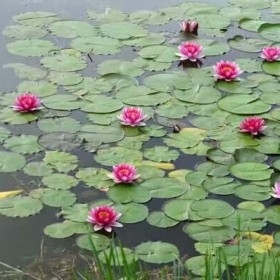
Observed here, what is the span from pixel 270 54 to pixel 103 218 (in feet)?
4.07

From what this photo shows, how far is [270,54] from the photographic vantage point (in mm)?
3176

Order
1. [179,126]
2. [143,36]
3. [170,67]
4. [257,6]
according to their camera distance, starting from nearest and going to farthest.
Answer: [179,126] → [170,67] → [143,36] → [257,6]

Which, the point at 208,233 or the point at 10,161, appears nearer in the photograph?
the point at 208,233

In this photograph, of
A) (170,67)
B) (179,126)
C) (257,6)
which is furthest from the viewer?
(257,6)

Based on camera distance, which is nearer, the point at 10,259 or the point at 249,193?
the point at 10,259

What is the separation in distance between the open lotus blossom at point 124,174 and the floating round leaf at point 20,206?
0.24m

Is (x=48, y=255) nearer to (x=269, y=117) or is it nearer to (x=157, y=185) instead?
(x=157, y=185)

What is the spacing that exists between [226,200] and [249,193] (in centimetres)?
8

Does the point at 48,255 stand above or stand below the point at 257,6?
below

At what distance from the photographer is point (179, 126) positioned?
2754 mm

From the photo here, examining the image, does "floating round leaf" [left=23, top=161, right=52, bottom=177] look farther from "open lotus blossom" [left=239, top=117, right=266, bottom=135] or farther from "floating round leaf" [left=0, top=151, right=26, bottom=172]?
"open lotus blossom" [left=239, top=117, right=266, bottom=135]

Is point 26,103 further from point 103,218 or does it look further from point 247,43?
point 247,43

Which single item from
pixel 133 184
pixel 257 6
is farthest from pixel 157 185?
pixel 257 6

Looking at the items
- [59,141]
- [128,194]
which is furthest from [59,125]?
[128,194]
